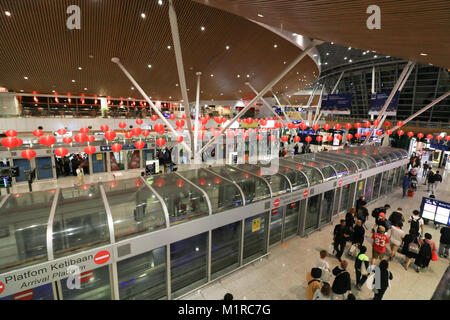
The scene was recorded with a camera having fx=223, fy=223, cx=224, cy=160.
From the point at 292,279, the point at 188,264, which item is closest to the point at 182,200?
the point at 188,264

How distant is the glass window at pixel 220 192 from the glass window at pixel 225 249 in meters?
0.79

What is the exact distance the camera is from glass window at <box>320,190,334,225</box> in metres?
9.95

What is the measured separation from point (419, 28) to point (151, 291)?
8.94 m

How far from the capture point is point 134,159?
64.8 ft

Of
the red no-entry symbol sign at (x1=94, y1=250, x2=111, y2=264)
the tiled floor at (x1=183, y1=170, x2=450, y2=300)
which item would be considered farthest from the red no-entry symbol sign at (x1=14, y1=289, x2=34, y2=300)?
the tiled floor at (x1=183, y1=170, x2=450, y2=300)

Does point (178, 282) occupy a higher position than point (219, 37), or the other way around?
point (219, 37)

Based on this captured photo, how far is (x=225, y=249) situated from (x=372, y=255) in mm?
4707

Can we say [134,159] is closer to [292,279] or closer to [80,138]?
[80,138]

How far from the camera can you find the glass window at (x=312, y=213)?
934 centimetres

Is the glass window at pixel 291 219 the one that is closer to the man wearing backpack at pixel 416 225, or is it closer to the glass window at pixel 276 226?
the glass window at pixel 276 226

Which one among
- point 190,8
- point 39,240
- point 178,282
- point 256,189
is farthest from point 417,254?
point 190,8

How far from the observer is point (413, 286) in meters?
6.33
